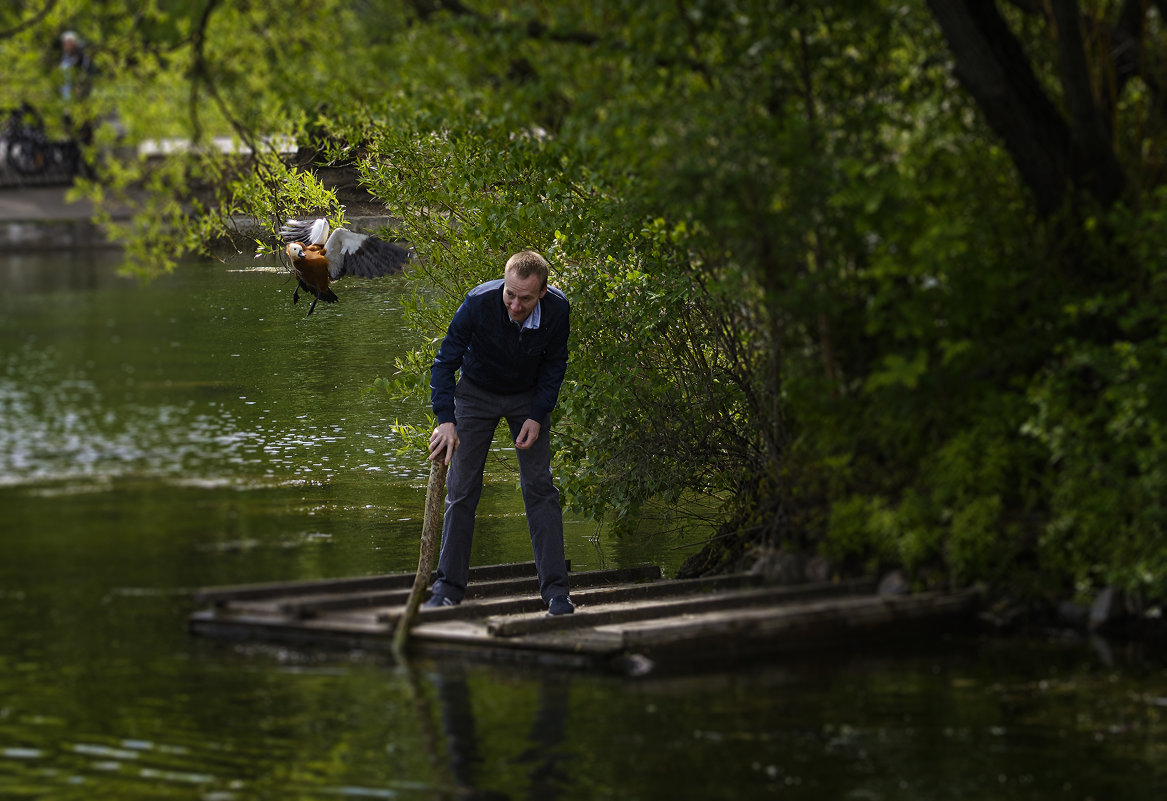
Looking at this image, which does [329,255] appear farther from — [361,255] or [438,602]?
[438,602]

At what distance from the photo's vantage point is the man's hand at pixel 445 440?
667 cm

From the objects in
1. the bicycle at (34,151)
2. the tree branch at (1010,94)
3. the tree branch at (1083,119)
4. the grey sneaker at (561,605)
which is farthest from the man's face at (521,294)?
the bicycle at (34,151)

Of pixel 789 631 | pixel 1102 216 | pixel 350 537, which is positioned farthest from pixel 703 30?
pixel 350 537

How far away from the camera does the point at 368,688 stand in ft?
20.7

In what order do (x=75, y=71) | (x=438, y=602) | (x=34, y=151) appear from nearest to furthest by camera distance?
(x=438, y=602) → (x=75, y=71) → (x=34, y=151)

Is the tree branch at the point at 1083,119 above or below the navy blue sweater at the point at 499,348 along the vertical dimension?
above

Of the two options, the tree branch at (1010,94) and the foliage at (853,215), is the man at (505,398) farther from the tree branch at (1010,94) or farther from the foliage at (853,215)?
the tree branch at (1010,94)

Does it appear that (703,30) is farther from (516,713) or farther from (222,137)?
(222,137)

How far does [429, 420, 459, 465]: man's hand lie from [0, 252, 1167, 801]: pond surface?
897 millimetres

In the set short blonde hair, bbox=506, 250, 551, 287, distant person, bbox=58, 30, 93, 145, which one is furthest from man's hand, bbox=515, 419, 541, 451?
distant person, bbox=58, 30, 93, 145

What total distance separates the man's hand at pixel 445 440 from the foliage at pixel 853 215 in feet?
4.22

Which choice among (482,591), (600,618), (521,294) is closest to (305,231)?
(521,294)

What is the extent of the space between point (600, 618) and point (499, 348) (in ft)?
3.92

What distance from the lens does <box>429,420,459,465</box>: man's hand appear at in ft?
21.9
